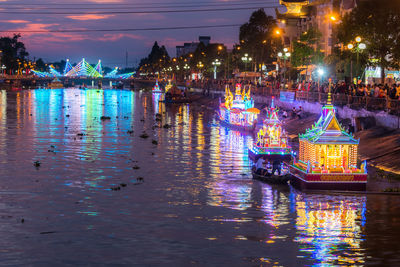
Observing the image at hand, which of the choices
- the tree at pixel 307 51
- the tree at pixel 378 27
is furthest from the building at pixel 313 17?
the tree at pixel 378 27

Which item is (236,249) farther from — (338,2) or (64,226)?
(338,2)

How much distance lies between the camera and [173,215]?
23922 millimetres

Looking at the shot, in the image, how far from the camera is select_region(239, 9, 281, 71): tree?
361 ft

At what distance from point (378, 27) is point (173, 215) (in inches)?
1247

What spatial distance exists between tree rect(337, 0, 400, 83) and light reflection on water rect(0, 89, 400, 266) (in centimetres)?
1597

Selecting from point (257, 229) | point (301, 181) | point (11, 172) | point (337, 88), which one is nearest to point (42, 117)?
point (337, 88)

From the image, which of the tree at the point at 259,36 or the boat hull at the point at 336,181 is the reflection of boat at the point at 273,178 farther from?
the tree at the point at 259,36

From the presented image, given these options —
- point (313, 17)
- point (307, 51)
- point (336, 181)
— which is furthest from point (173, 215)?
point (313, 17)

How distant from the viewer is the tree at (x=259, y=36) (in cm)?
11006

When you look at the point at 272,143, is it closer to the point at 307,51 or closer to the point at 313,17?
the point at 307,51

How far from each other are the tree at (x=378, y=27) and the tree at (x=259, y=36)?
58790 millimetres

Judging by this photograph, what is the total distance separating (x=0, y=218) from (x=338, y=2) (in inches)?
2817

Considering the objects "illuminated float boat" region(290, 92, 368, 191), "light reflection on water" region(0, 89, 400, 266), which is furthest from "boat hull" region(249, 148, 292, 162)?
"illuminated float boat" region(290, 92, 368, 191)

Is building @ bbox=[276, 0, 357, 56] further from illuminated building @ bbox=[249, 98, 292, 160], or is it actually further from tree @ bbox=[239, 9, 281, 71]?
illuminated building @ bbox=[249, 98, 292, 160]
